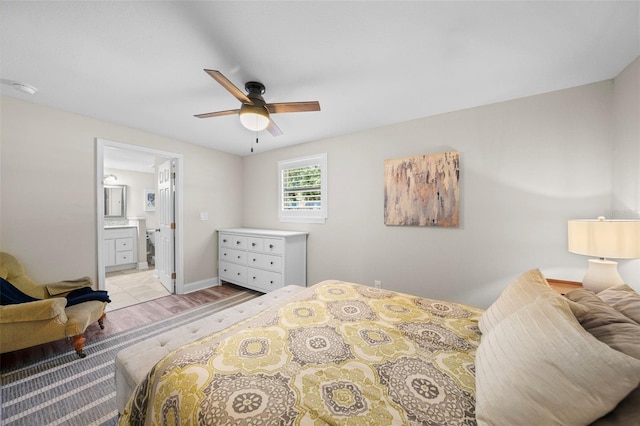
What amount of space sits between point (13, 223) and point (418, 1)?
13.0 ft

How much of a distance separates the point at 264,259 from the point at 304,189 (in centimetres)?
125

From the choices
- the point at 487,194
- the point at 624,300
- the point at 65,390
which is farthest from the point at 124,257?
the point at 624,300

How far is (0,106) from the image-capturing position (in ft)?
7.25

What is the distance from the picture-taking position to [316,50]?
63.0 inches

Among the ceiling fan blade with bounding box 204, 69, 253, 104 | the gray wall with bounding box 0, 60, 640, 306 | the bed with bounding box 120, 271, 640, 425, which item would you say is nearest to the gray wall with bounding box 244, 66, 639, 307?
the gray wall with bounding box 0, 60, 640, 306

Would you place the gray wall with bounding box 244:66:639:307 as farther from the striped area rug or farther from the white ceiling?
the striped area rug

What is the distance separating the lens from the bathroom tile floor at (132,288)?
3.19 metres

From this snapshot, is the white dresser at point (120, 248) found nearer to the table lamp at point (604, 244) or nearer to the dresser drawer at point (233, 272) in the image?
the dresser drawer at point (233, 272)

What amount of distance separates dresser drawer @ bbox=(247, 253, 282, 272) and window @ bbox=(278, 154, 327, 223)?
2.46 ft

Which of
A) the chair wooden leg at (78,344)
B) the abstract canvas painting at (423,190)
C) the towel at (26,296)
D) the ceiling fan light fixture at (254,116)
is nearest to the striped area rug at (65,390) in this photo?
the chair wooden leg at (78,344)

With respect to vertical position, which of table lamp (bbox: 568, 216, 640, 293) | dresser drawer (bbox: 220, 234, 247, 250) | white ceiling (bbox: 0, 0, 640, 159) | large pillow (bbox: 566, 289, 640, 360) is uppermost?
white ceiling (bbox: 0, 0, 640, 159)

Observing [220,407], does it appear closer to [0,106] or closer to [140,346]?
[140,346]

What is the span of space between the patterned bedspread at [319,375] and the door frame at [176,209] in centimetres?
259

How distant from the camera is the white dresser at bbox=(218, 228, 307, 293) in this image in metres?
3.21
